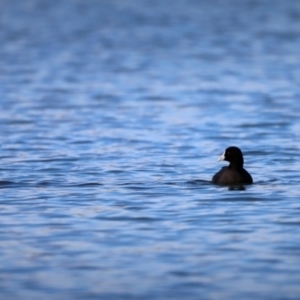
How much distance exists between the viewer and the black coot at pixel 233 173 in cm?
1480

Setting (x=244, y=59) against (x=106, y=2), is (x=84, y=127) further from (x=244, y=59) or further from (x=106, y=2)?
(x=106, y=2)

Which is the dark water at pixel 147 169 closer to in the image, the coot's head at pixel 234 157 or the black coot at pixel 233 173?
the black coot at pixel 233 173

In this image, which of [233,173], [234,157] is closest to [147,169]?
[234,157]

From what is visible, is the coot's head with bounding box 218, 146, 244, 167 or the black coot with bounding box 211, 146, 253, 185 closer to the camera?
the black coot with bounding box 211, 146, 253, 185

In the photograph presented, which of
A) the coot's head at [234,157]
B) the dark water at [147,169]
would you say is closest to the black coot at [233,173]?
the coot's head at [234,157]

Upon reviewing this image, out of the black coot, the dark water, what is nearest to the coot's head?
the black coot

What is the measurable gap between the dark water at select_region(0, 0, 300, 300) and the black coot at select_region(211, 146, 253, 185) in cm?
18

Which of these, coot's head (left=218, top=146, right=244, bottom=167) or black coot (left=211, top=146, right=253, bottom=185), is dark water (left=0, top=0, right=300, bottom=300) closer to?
black coot (left=211, top=146, right=253, bottom=185)

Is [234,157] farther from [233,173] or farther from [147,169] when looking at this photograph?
[147,169]

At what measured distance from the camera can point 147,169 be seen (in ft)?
54.7

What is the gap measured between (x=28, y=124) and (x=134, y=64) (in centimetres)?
1424

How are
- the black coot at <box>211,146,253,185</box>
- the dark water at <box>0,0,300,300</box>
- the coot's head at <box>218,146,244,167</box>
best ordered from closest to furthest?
1. the dark water at <box>0,0,300,300</box>
2. the black coot at <box>211,146,253,185</box>
3. the coot's head at <box>218,146,244,167</box>

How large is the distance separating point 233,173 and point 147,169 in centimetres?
220

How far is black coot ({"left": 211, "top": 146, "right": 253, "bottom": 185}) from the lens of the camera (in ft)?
48.6
